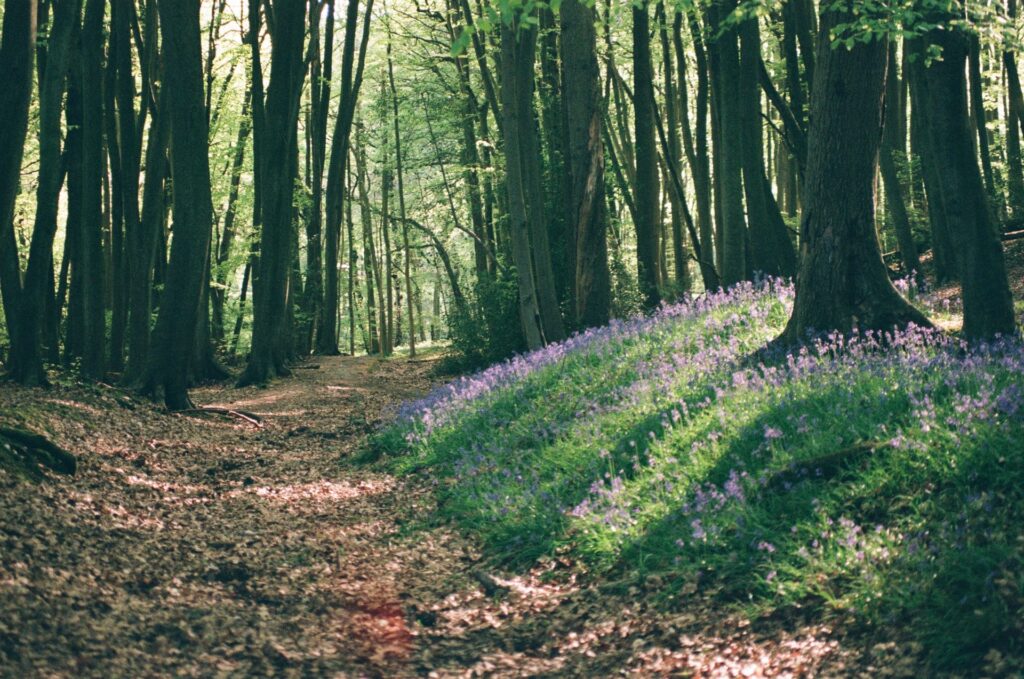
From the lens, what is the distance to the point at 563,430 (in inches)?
320

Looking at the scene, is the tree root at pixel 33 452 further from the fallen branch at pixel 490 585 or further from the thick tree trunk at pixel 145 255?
the thick tree trunk at pixel 145 255

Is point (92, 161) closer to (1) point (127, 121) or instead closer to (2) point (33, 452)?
(1) point (127, 121)

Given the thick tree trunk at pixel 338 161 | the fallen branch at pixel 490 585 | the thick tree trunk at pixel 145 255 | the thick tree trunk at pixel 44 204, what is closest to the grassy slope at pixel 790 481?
the fallen branch at pixel 490 585

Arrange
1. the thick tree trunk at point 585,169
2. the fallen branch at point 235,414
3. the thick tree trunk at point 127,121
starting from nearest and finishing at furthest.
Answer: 1. the fallen branch at point 235,414
2. the thick tree trunk at point 585,169
3. the thick tree trunk at point 127,121

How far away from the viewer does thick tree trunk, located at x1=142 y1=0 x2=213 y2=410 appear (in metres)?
12.2

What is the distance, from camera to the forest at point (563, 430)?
445 cm

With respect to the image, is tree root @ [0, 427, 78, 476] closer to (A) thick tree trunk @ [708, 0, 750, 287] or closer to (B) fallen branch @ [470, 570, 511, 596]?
(B) fallen branch @ [470, 570, 511, 596]

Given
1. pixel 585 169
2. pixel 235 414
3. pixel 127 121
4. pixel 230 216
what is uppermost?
pixel 230 216

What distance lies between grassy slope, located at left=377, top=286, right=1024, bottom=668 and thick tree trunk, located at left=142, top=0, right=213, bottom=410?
16.7 feet

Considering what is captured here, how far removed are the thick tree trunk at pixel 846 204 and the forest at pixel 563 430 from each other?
32 millimetres

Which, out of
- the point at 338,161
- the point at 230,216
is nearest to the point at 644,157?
the point at 338,161

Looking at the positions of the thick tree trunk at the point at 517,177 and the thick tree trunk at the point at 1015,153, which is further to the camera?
the thick tree trunk at the point at 1015,153

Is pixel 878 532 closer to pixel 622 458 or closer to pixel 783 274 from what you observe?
pixel 622 458

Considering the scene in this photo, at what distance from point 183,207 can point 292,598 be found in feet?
28.1
